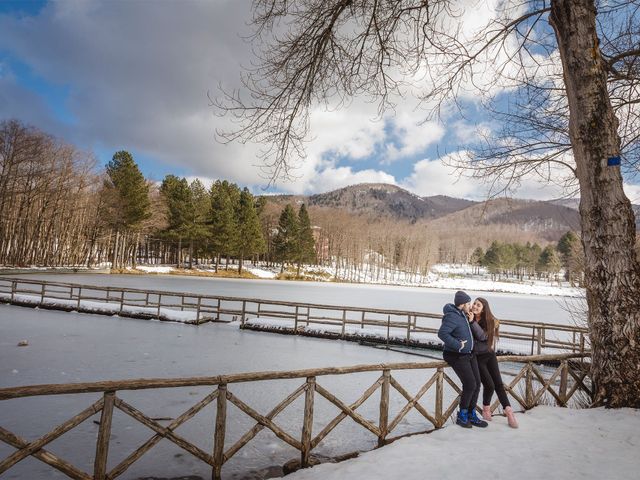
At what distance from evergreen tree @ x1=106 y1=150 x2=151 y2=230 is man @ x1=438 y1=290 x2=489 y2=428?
51.2m

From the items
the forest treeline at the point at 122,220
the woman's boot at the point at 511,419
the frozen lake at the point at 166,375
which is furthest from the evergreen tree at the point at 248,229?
the woman's boot at the point at 511,419

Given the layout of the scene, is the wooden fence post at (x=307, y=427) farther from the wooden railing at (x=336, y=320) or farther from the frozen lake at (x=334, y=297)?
the frozen lake at (x=334, y=297)

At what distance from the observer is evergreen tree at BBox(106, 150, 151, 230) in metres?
49.9

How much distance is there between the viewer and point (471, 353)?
574cm


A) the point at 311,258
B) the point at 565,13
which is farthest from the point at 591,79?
the point at 311,258

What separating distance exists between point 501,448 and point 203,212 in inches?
2380

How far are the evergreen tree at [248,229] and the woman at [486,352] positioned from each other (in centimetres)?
5610

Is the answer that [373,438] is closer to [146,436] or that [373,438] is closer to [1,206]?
[146,436]

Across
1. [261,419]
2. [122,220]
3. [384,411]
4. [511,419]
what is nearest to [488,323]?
[511,419]

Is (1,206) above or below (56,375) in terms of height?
above

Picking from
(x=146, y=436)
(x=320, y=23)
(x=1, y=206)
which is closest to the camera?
(x=320, y=23)

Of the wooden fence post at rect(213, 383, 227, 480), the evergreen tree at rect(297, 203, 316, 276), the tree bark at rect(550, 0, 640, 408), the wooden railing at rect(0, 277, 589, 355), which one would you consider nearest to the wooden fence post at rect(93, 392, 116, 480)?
→ the wooden fence post at rect(213, 383, 227, 480)

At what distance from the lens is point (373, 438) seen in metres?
6.71

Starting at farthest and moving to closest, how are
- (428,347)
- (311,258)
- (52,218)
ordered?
(311,258) → (52,218) → (428,347)
